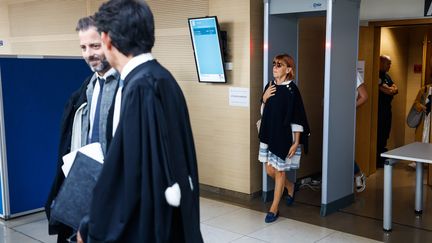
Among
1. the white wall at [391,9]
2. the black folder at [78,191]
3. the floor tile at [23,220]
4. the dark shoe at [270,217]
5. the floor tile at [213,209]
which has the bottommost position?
the floor tile at [213,209]

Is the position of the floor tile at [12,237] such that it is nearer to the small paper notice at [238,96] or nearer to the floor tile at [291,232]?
the floor tile at [291,232]

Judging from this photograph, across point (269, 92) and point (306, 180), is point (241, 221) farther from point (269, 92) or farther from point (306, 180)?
point (306, 180)

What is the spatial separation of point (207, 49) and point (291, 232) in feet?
6.94

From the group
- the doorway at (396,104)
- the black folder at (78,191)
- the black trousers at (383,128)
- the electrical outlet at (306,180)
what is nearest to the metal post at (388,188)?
the doorway at (396,104)

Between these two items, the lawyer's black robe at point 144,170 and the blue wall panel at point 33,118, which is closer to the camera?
the lawyer's black robe at point 144,170

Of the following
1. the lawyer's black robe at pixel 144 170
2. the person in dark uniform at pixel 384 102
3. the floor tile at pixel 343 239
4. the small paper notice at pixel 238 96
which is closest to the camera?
the lawyer's black robe at pixel 144 170

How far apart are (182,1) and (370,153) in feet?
10.2

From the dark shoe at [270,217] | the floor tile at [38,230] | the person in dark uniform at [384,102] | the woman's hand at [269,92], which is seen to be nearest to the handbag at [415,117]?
the person in dark uniform at [384,102]

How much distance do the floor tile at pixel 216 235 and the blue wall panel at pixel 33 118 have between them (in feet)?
5.63

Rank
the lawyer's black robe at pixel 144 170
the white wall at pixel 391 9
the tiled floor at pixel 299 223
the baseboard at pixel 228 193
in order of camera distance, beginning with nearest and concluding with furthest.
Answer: the lawyer's black robe at pixel 144 170, the tiled floor at pixel 299 223, the white wall at pixel 391 9, the baseboard at pixel 228 193

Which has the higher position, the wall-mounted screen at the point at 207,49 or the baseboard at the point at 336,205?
the wall-mounted screen at the point at 207,49

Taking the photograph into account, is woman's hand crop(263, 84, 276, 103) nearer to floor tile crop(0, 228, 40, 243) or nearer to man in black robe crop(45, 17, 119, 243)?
man in black robe crop(45, 17, 119, 243)

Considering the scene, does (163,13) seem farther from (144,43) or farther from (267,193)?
(144,43)

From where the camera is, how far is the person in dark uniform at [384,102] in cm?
631
